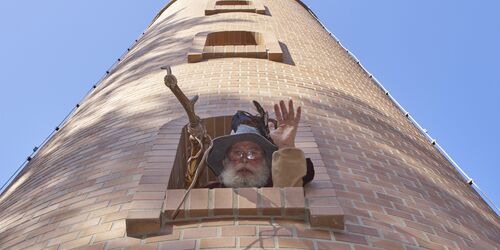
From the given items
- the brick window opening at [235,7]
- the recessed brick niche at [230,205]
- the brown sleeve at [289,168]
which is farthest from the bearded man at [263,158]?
the brick window opening at [235,7]

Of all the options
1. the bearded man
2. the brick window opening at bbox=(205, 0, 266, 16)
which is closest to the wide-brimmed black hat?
the bearded man

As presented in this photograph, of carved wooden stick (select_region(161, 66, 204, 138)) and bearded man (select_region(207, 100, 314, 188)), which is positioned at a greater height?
carved wooden stick (select_region(161, 66, 204, 138))

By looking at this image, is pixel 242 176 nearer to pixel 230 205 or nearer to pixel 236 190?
pixel 236 190

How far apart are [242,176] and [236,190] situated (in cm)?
39

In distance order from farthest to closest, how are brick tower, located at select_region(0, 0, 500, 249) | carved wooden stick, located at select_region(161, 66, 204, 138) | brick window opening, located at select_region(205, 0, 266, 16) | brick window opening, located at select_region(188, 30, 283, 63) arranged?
brick window opening, located at select_region(205, 0, 266, 16), brick window opening, located at select_region(188, 30, 283, 63), carved wooden stick, located at select_region(161, 66, 204, 138), brick tower, located at select_region(0, 0, 500, 249)

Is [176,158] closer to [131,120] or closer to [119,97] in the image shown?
[131,120]

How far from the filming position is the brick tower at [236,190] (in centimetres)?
308

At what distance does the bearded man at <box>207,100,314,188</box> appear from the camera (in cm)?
344

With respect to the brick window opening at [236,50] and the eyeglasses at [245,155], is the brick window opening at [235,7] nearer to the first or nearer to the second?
the brick window opening at [236,50]

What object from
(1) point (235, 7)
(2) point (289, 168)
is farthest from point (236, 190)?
(1) point (235, 7)

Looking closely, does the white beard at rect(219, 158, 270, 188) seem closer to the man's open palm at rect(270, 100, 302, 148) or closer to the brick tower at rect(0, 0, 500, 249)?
the man's open palm at rect(270, 100, 302, 148)

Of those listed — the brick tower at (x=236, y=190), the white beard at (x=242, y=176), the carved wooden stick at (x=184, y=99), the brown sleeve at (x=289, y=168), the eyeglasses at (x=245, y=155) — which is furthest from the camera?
the eyeglasses at (x=245, y=155)

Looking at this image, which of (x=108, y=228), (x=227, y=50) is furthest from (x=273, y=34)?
(x=108, y=228)

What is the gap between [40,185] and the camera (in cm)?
434
